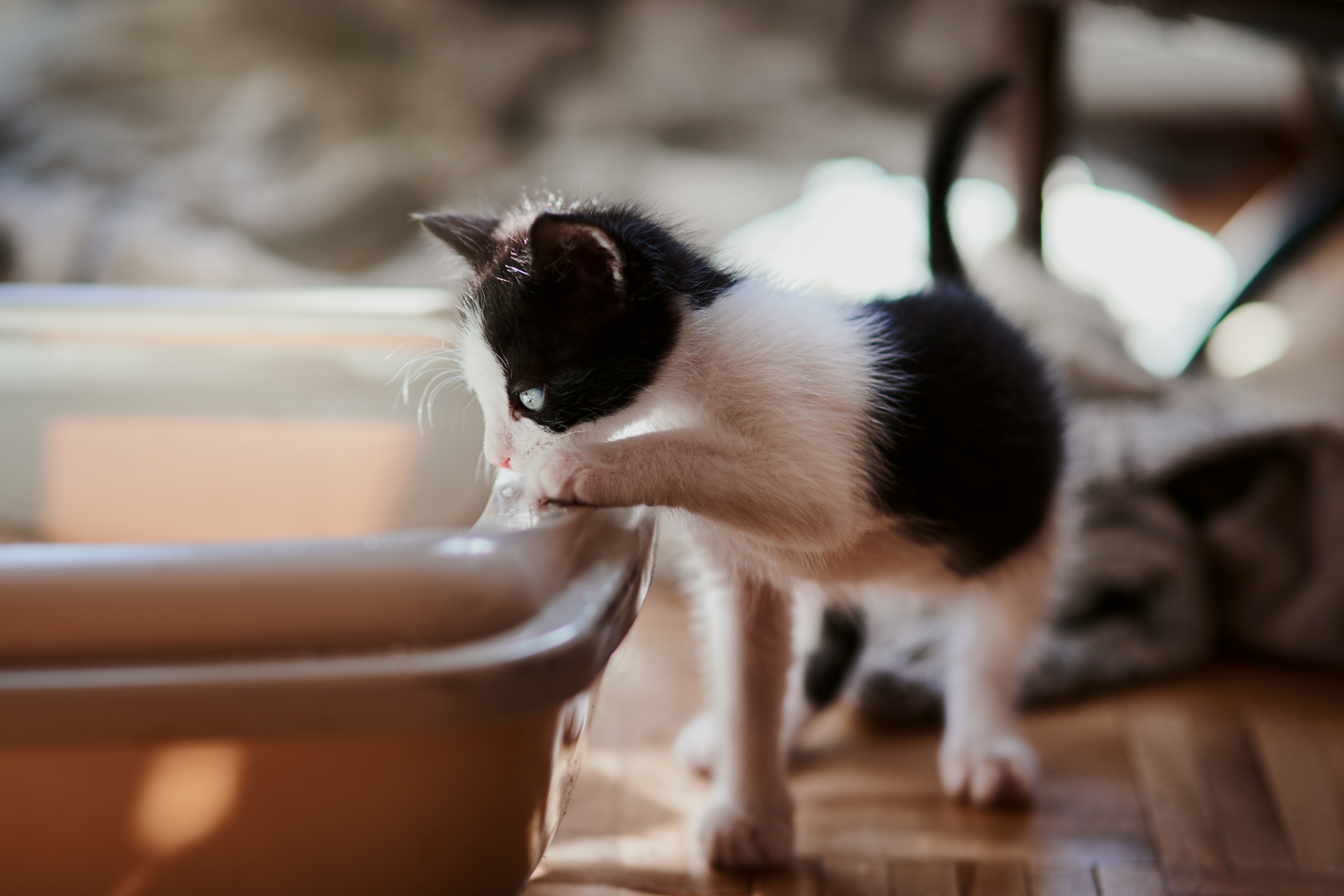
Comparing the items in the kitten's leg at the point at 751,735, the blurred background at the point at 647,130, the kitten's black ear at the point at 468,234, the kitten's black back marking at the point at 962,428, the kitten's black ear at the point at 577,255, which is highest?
the kitten's black ear at the point at 577,255

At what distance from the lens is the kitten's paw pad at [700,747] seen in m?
1.05

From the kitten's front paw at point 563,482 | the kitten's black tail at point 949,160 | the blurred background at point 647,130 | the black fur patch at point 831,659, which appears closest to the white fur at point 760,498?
the kitten's front paw at point 563,482

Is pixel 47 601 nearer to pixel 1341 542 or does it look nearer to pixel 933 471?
pixel 933 471

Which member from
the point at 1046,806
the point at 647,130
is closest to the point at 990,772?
the point at 1046,806

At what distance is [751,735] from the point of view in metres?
0.91

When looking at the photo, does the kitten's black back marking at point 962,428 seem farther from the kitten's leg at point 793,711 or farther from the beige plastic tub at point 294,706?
the beige plastic tub at point 294,706

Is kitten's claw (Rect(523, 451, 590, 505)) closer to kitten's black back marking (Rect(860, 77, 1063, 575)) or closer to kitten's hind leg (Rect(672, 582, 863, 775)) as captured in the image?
kitten's black back marking (Rect(860, 77, 1063, 575))

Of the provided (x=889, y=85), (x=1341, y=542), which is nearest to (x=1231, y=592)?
(x=1341, y=542)

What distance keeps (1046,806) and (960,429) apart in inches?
15.8

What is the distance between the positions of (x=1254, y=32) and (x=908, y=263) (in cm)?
65

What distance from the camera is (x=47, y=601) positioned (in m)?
0.52

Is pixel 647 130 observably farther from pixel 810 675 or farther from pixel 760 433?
pixel 760 433

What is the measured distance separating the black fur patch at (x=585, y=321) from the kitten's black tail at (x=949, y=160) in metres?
0.55

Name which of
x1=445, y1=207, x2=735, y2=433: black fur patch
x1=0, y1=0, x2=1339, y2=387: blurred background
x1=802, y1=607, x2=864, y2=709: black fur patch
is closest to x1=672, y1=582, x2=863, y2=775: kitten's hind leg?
x1=802, y1=607, x2=864, y2=709: black fur patch
